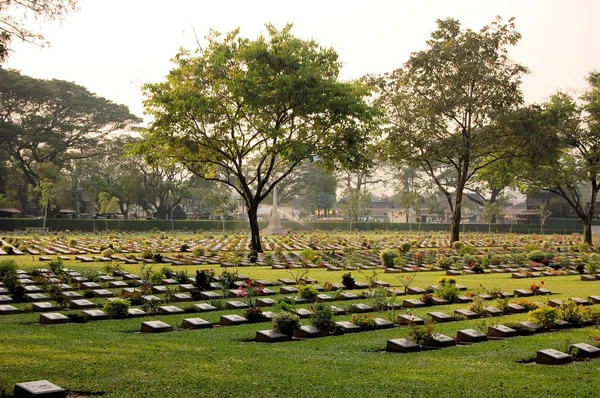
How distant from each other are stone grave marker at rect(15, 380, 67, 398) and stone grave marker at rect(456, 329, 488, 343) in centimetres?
547

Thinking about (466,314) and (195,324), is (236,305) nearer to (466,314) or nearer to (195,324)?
(195,324)

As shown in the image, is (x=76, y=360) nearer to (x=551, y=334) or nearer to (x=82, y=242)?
(x=551, y=334)

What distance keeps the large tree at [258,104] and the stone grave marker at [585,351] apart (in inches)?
643

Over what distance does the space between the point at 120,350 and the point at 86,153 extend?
50329mm

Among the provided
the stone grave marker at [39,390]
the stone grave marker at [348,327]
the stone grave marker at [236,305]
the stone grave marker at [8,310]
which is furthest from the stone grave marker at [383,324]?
the stone grave marker at [8,310]

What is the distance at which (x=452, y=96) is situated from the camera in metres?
29.4

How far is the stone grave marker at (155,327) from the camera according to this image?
30.6ft

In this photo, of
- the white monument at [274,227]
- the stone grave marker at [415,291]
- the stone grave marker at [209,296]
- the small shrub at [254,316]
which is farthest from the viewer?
the white monument at [274,227]

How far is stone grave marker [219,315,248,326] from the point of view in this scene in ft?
33.0

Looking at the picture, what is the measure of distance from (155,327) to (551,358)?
5.48m

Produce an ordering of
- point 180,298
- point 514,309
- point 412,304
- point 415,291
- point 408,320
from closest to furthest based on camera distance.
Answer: point 408,320 → point 514,309 → point 412,304 → point 180,298 → point 415,291

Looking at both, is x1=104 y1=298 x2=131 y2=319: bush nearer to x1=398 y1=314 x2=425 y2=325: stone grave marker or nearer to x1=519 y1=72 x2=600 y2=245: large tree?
x1=398 y1=314 x2=425 y2=325: stone grave marker

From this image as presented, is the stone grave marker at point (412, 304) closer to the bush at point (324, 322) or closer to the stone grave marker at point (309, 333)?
the bush at point (324, 322)

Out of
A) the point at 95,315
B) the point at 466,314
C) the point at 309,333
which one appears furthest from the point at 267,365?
the point at 466,314
